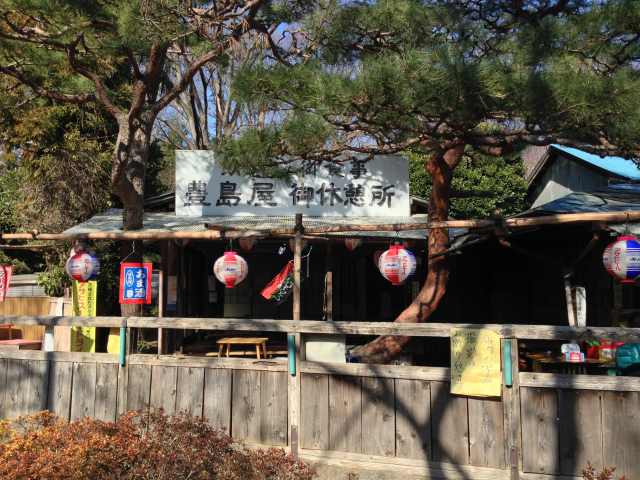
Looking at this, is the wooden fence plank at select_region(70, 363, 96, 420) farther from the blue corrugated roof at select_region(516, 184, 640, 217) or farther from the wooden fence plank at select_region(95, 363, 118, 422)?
the blue corrugated roof at select_region(516, 184, 640, 217)

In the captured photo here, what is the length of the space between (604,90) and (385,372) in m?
3.57

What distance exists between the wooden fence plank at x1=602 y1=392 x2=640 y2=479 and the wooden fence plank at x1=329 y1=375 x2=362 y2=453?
208cm

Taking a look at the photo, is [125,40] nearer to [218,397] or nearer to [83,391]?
[83,391]

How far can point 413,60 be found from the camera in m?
5.91

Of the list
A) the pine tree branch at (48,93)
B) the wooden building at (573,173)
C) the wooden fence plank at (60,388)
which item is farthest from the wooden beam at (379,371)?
the wooden building at (573,173)

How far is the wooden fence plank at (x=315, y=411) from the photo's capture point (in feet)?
18.0

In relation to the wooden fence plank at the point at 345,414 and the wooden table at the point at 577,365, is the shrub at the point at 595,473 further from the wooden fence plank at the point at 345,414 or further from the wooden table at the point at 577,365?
the wooden table at the point at 577,365

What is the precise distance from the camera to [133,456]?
3867mm

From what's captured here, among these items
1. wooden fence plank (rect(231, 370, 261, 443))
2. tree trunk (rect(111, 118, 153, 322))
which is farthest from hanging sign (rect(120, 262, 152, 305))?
wooden fence plank (rect(231, 370, 261, 443))

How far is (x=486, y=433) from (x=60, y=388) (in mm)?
4544

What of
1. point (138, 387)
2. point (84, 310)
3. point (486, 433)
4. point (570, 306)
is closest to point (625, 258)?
point (570, 306)

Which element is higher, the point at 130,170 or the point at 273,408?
the point at 130,170

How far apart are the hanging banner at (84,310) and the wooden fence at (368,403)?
3.85 m

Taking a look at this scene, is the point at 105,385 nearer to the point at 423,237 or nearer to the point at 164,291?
the point at 164,291
